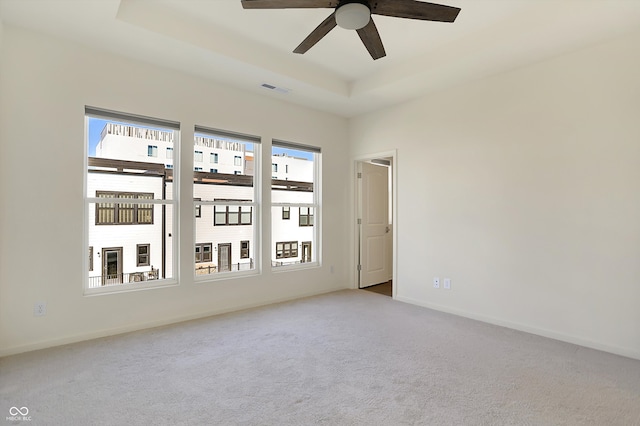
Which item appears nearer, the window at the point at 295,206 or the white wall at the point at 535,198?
the white wall at the point at 535,198

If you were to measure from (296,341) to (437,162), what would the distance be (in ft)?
9.00

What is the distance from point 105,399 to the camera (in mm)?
2074

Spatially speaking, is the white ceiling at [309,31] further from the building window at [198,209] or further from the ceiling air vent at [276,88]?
the building window at [198,209]

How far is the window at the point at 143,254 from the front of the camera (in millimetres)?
3412

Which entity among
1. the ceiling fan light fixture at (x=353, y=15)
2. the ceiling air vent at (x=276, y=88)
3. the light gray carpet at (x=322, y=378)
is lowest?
the light gray carpet at (x=322, y=378)

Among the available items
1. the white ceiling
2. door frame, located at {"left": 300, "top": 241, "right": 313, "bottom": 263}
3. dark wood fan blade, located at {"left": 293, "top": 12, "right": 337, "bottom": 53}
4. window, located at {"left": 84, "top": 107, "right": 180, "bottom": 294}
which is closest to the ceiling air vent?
the white ceiling

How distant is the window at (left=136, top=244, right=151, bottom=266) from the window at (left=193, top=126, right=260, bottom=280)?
0.52m

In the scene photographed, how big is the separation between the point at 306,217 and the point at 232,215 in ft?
3.96

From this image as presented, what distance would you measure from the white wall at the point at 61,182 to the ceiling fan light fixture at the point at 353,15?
7.20ft

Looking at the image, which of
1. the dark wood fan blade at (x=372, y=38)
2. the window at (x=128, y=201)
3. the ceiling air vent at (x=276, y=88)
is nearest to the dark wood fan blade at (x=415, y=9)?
the dark wood fan blade at (x=372, y=38)

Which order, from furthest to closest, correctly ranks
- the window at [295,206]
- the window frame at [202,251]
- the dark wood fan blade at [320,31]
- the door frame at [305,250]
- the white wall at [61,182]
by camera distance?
the door frame at [305,250], the window at [295,206], the window frame at [202,251], the white wall at [61,182], the dark wood fan blade at [320,31]

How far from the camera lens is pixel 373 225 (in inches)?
216

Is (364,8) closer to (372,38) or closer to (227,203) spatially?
(372,38)

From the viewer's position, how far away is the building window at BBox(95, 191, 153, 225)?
10.6 ft
